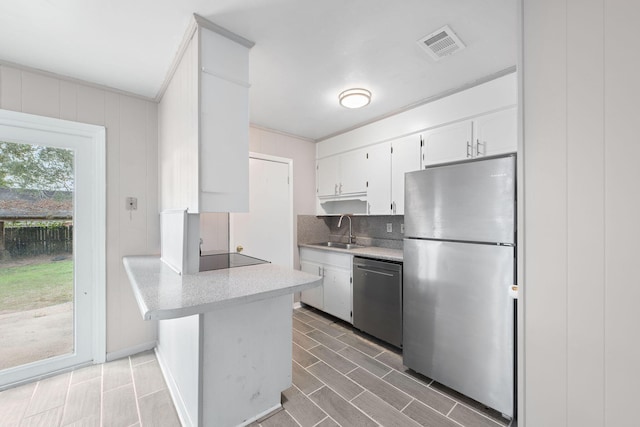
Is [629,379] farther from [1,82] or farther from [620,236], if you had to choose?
[1,82]

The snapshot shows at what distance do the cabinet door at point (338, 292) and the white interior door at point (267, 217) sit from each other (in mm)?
646

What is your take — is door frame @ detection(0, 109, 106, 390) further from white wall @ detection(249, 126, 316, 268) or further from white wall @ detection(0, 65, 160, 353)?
white wall @ detection(249, 126, 316, 268)

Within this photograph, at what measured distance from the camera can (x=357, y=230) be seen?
374 centimetres

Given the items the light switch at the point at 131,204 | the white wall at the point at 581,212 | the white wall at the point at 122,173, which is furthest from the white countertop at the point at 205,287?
the white wall at the point at 581,212

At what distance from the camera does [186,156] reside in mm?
1658

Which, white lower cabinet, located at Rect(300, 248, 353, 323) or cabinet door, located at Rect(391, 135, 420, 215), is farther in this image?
white lower cabinet, located at Rect(300, 248, 353, 323)

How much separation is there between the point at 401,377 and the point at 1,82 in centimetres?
383

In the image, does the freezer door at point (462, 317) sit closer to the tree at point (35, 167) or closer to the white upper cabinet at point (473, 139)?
the white upper cabinet at point (473, 139)

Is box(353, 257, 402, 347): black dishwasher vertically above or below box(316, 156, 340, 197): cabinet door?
below

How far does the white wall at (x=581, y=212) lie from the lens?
2.82 ft

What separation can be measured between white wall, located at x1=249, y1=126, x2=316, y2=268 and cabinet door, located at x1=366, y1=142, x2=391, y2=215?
1038mm

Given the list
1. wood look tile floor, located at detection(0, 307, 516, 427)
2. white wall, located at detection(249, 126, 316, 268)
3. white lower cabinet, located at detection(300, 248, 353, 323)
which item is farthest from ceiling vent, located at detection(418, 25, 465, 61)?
wood look tile floor, located at detection(0, 307, 516, 427)

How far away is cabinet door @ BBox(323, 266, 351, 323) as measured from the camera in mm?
3000

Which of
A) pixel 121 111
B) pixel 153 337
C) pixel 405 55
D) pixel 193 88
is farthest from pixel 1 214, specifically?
pixel 405 55
